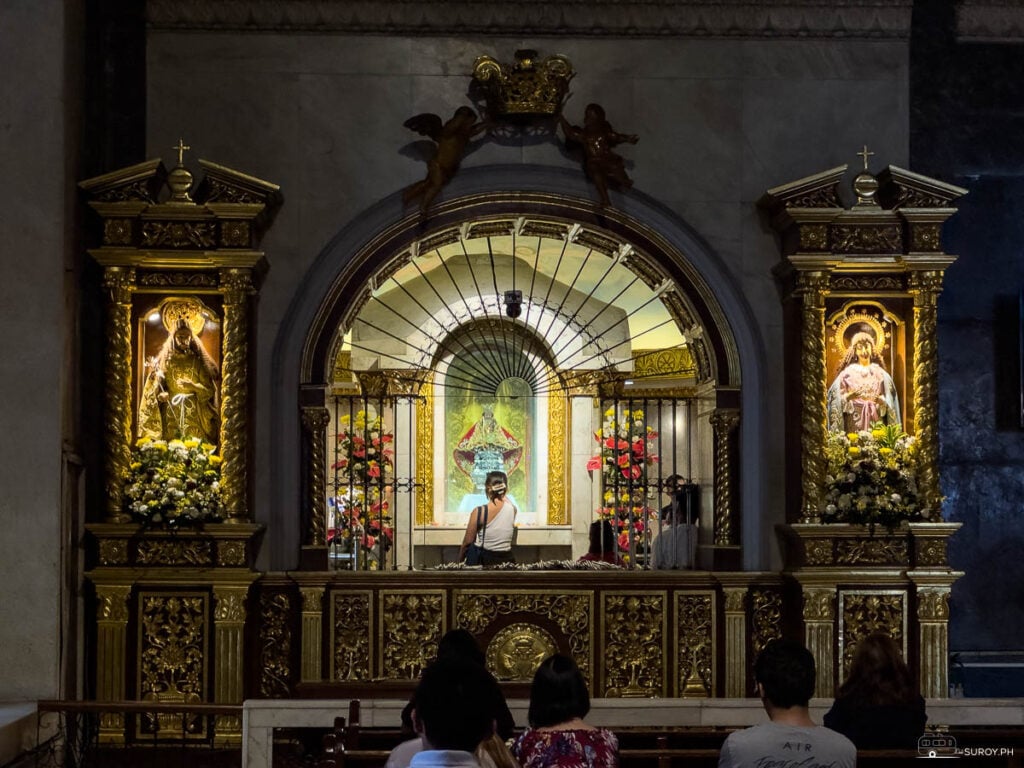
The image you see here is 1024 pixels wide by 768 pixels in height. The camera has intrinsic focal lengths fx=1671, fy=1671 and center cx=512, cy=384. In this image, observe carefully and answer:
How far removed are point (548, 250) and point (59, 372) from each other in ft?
23.4

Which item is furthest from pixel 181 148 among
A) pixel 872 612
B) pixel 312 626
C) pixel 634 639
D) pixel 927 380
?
pixel 872 612

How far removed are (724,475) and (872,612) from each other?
1.37 m

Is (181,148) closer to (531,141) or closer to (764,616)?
(531,141)

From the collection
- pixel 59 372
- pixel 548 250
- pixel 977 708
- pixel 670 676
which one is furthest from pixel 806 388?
pixel 548 250

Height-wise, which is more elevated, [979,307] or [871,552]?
[979,307]

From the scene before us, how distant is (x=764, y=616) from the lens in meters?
11.3

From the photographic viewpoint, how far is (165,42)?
1149 cm

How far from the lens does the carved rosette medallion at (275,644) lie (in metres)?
11.0

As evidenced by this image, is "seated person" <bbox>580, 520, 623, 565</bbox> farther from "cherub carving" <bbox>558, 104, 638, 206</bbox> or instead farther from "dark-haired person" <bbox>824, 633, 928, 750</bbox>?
"dark-haired person" <bbox>824, 633, 928, 750</bbox>

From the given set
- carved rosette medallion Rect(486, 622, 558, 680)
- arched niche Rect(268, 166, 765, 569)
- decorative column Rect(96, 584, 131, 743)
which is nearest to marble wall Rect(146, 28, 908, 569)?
arched niche Rect(268, 166, 765, 569)

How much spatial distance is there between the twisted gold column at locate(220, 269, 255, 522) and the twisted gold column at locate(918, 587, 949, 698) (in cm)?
447

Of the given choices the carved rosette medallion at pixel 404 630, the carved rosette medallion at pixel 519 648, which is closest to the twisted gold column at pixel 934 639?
the carved rosette medallion at pixel 519 648

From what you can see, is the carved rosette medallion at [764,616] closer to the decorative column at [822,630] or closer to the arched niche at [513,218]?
the arched niche at [513,218]

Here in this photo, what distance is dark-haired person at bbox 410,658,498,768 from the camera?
416cm
